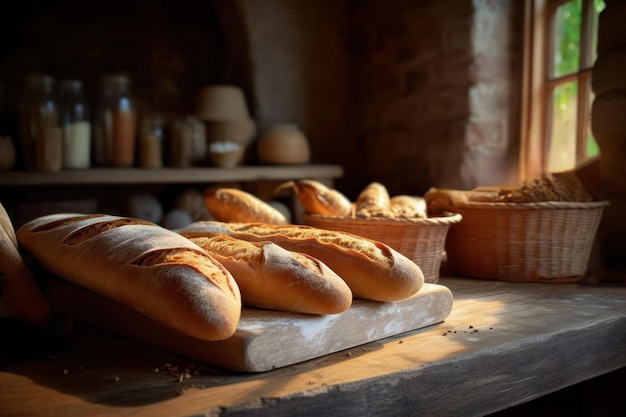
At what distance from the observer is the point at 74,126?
9.01 ft

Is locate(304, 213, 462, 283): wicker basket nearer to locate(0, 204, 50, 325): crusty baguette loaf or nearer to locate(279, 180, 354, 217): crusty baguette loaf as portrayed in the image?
locate(279, 180, 354, 217): crusty baguette loaf

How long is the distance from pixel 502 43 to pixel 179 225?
1.76 metres

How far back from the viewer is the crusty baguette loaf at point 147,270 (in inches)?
34.1

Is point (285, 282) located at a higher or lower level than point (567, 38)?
lower

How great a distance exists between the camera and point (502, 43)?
263cm

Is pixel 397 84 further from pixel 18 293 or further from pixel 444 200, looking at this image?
pixel 18 293

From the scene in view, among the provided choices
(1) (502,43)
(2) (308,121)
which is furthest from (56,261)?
(2) (308,121)

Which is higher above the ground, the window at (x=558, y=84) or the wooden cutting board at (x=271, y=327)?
the window at (x=558, y=84)

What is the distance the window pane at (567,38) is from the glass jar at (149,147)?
1.91m

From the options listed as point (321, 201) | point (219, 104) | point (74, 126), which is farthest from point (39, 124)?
point (321, 201)

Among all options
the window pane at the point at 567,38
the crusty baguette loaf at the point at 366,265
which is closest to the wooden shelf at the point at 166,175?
the window pane at the point at 567,38

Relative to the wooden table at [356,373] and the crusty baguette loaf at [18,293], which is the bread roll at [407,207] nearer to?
the wooden table at [356,373]

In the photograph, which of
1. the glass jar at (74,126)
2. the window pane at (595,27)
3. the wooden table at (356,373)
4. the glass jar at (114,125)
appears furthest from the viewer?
the glass jar at (114,125)

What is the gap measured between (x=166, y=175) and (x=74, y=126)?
1.57ft
